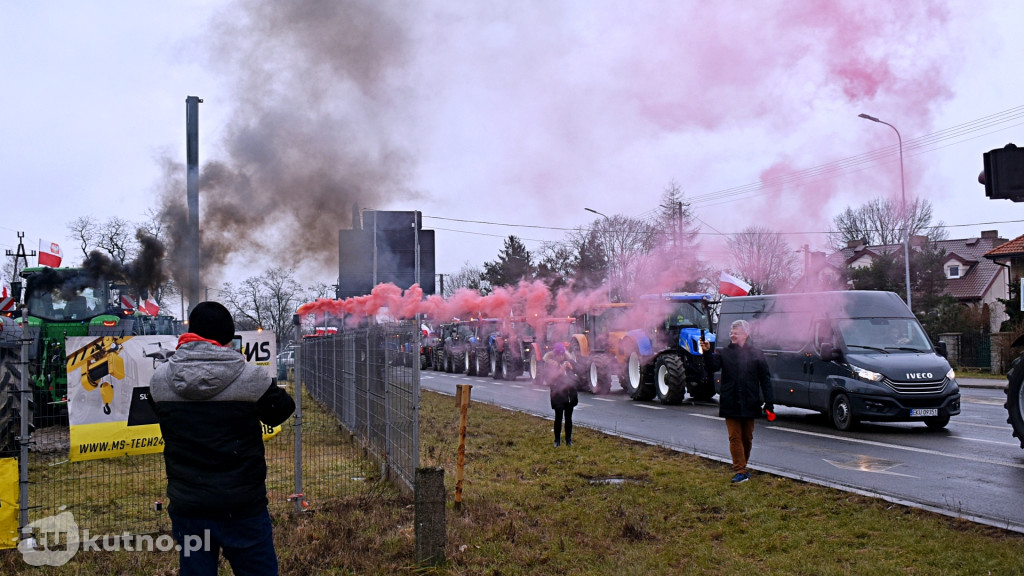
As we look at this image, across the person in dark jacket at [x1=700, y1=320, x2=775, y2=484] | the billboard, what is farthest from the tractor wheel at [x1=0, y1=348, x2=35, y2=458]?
the billboard

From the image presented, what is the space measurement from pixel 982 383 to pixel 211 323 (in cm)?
2603

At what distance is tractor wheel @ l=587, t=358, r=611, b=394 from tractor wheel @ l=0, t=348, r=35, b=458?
16872 mm

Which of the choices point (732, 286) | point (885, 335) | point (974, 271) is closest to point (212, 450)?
point (885, 335)

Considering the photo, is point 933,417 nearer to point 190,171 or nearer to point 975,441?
point 975,441

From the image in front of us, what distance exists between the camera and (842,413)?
1281 centimetres

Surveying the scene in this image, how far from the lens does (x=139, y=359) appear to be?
682 centimetres

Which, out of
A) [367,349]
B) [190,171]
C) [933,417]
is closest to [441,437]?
[367,349]

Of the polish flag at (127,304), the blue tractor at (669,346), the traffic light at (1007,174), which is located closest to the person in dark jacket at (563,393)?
the traffic light at (1007,174)

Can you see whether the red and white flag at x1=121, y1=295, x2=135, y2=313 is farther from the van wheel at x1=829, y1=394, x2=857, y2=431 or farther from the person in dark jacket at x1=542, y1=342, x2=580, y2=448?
the van wheel at x1=829, y1=394, x2=857, y2=431

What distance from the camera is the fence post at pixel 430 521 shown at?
575 cm

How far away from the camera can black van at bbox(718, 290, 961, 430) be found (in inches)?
478

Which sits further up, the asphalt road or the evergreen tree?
the evergreen tree

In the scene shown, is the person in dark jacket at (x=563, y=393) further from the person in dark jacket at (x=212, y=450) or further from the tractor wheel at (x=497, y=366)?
the tractor wheel at (x=497, y=366)

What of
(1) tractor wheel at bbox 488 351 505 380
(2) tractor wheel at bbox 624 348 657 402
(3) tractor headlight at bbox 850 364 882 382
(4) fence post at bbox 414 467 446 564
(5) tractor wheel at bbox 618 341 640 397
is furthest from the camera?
(1) tractor wheel at bbox 488 351 505 380
